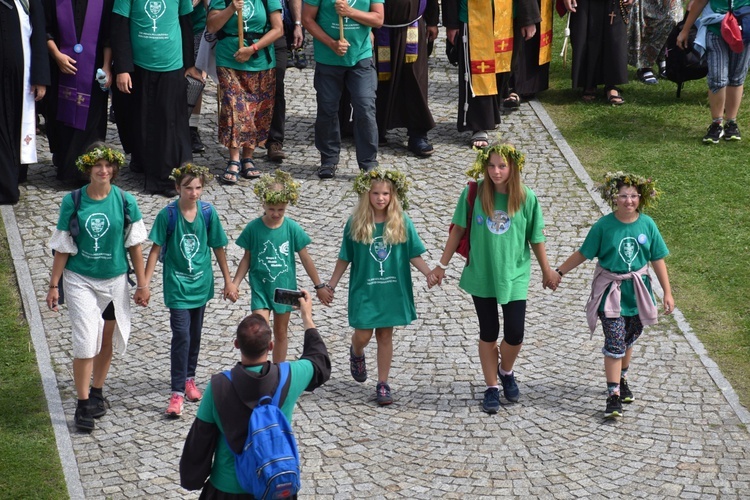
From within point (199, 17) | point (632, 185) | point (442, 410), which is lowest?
point (442, 410)

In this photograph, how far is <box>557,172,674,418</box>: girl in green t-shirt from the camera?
8.17 meters

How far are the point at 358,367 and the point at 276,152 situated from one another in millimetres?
4302

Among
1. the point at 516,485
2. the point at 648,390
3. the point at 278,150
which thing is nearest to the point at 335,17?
the point at 278,150

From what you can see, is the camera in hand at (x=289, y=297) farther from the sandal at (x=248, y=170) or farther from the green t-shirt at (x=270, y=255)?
the sandal at (x=248, y=170)

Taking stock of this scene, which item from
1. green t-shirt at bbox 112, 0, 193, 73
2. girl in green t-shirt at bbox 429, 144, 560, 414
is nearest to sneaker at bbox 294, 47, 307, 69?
green t-shirt at bbox 112, 0, 193, 73

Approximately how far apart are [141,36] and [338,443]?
16.0 ft

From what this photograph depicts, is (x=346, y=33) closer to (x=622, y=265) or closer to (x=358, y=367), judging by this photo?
(x=358, y=367)

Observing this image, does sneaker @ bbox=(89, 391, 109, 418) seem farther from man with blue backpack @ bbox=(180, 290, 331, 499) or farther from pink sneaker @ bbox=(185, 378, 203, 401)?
man with blue backpack @ bbox=(180, 290, 331, 499)

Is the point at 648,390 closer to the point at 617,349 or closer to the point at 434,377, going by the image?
the point at 617,349

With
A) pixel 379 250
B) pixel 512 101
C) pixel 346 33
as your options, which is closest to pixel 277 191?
pixel 379 250

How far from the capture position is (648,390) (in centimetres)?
864

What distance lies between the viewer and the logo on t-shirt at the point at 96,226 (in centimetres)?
796

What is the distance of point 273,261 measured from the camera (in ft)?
27.4

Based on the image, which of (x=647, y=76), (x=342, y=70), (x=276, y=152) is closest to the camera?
(x=342, y=70)
